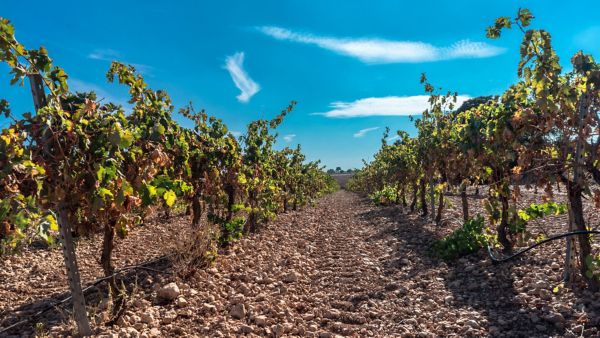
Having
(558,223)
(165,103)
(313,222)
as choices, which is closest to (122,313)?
(165,103)

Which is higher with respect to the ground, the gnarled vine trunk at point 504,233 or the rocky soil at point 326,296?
the gnarled vine trunk at point 504,233

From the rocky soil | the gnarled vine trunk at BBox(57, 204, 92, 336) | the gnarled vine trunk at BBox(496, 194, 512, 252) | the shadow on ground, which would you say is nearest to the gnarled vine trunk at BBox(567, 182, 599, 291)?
the rocky soil

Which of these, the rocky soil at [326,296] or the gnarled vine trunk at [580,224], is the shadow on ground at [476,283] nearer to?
the rocky soil at [326,296]

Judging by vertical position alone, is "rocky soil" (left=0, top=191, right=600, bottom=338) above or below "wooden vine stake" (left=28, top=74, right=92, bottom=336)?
below

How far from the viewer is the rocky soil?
5453 millimetres

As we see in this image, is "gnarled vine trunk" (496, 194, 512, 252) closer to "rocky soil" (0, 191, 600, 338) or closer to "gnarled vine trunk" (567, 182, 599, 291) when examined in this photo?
"rocky soil" (0, 191, 600, 338)

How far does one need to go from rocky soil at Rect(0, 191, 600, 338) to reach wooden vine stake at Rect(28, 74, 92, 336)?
0.35 m

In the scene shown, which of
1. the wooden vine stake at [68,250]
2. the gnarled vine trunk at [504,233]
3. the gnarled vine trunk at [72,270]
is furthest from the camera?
the gnarled vine trunk at [504,233]

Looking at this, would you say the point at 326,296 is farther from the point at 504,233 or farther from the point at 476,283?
the point at 504,233

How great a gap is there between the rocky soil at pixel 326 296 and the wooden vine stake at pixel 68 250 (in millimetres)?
355

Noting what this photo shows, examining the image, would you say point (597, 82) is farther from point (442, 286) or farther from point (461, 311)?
point (442, 286)

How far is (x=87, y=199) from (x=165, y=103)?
3.48m

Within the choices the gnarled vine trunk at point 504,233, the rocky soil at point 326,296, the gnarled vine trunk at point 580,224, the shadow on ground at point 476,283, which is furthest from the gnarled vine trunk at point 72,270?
the gnarled vine trunk at point 504,233

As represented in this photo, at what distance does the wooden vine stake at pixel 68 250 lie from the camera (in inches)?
172
